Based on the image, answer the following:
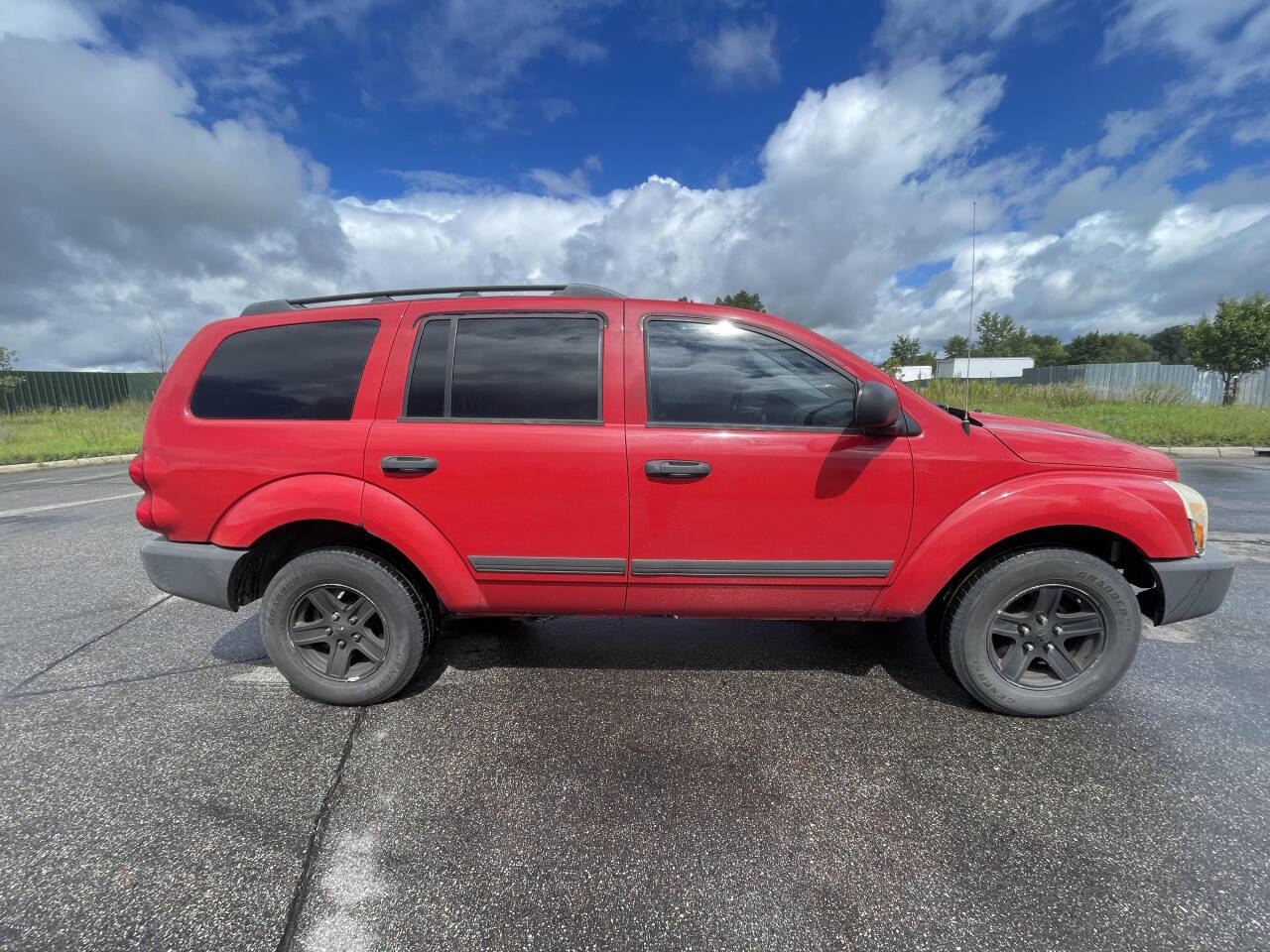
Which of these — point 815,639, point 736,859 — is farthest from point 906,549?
point 736,859

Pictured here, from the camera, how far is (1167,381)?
27047mm

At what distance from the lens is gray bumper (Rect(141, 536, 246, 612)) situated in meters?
2.49

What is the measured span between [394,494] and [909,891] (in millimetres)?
2333

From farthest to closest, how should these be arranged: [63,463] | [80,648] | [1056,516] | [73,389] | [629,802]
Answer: [73,389], [63,463], [80,648], [1056,516], [629,802]

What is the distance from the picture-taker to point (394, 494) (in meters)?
2.40

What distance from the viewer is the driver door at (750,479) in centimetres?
231

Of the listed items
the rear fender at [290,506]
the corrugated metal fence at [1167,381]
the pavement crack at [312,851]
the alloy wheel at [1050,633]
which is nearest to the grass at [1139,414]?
the corrugated metal fence at [1167,381]

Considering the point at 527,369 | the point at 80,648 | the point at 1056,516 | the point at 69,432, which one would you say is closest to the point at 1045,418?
the point at 1056,516

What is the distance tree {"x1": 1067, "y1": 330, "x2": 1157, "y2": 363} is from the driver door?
325 ft

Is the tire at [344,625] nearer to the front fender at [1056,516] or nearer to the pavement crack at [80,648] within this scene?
the pavement crack at [80,648]

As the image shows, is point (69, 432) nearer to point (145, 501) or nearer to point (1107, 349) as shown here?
point (145, 501)

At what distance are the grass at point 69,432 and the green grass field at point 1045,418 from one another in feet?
0.06

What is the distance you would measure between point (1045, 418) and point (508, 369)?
1469 cm

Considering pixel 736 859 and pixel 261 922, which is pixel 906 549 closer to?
pixel 736 859
